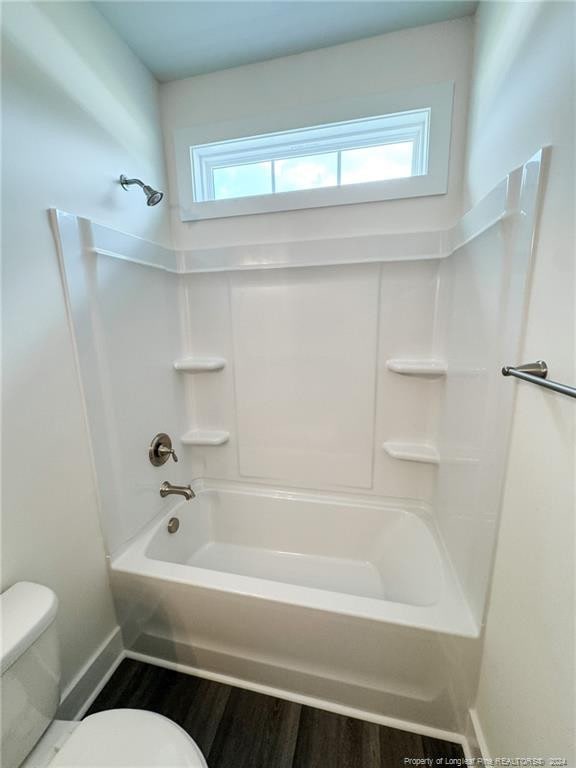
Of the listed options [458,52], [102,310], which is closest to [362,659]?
[102,310]

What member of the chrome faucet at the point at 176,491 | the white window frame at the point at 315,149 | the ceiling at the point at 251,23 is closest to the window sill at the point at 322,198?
the white window frame at the point at 315,149

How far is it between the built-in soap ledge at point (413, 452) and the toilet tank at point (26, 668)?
4.65 ft

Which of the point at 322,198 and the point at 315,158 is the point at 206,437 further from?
the point at 315,158

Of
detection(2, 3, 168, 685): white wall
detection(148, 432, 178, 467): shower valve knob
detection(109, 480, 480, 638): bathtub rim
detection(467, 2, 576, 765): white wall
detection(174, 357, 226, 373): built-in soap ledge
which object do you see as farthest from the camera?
detection(174, 357, 226, 373): built-in soap ledge

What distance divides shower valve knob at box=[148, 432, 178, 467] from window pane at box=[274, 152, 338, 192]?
1.40 metres

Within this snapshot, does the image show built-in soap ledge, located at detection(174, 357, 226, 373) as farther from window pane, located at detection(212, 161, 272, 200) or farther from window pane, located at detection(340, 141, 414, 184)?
window pane, located at detection(340, 141, 414, 184)

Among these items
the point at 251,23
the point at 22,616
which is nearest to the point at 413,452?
the point at 22,616

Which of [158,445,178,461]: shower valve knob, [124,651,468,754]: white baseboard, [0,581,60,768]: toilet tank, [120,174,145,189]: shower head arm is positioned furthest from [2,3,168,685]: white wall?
[158,445,178,461]: shower valve knob

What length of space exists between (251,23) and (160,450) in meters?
1.84

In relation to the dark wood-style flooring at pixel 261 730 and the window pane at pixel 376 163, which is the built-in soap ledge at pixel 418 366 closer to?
the window pane at pixel 376 163

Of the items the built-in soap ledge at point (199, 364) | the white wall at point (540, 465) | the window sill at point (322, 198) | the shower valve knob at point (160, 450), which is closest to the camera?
the white wall at point (540, 465)

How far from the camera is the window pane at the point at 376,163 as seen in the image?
58.0 inches

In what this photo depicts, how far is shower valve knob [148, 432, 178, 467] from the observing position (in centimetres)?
152

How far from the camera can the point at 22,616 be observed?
0.81 m
